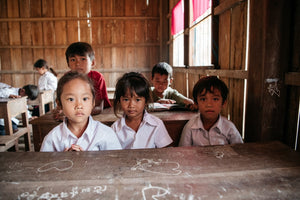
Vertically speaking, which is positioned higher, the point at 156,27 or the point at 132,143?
the point at 156,27

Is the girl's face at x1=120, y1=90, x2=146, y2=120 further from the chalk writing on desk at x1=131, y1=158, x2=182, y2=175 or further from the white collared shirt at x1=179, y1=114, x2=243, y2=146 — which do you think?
the chalk writing on desk at x1=131, y1=158, x2=182, y2=175

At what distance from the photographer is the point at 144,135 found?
1.75m

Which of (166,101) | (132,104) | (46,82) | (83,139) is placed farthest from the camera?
(46,82)

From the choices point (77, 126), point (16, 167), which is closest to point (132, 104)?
point (77, 126)

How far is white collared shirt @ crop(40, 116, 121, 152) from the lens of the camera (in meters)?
1.41

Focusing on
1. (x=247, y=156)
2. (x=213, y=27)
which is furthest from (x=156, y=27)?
(x=247, y=156)

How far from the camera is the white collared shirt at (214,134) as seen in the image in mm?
1688

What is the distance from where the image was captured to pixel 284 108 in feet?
4.80

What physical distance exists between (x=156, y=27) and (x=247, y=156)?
22.9ft

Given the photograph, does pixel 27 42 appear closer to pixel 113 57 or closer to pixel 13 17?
pixel 13 17

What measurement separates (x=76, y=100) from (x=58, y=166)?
54cm

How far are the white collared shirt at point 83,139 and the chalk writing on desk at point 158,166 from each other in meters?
0.53

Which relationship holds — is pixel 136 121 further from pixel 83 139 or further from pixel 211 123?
pixel 211 123

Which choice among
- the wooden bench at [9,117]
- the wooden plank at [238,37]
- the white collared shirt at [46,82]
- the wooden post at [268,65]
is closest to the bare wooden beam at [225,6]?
the wooden plank at [238,37]
